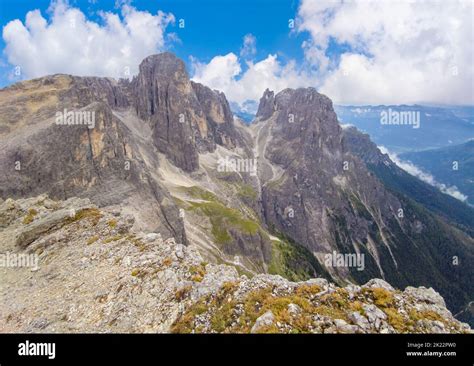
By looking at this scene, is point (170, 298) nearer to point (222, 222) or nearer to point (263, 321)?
point (263, 321)

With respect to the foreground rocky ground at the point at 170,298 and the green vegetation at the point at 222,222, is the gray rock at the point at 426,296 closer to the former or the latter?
the foreground rocky ground at the point at 170,298

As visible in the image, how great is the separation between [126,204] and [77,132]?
26.2 m

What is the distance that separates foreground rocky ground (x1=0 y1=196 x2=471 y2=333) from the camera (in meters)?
16.1

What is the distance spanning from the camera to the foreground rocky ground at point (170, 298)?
52.9ft

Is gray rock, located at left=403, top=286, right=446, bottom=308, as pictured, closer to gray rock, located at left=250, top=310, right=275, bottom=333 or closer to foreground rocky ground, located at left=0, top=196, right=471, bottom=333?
foreground rocky ground, located at left=0, top=196, right=471, bottom=333

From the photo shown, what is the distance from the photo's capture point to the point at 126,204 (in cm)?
8650

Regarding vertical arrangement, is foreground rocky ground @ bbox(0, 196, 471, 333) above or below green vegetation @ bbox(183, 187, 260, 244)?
above

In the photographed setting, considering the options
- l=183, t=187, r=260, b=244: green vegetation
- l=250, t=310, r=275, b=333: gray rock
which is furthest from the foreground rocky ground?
l=183, t=187, r=260, b=244: green vegetation

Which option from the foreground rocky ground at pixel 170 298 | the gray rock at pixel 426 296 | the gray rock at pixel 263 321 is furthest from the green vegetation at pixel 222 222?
the gray rock at pixel 263 321

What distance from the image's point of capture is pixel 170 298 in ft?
65.3
